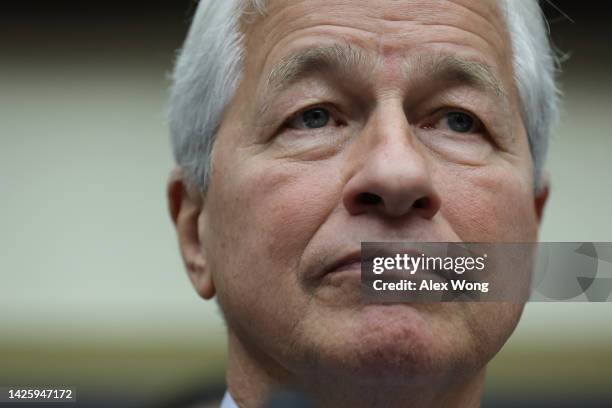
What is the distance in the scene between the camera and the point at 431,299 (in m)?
1.42

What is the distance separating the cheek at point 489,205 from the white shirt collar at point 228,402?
1.86 feet

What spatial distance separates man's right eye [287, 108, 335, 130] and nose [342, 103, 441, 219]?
4.3 inches

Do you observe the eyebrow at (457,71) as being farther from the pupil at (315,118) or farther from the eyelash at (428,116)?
the pupil at (315,118)

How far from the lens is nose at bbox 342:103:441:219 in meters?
1.40

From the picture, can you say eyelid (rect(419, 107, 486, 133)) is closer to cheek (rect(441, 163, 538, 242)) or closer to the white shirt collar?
cheek (rect(441, 163, 538, 242))

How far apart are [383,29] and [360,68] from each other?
9cm

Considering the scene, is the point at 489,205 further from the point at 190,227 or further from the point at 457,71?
the point at 190,227

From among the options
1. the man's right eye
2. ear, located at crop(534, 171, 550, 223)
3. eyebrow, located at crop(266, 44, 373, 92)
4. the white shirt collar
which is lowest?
the white shirt collar

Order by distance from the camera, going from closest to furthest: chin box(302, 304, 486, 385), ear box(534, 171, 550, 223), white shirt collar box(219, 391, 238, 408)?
1. chin box(302, 304, 486, 385)
2. white shirt collar box(219, 391, 238, 408)
3. ear box(534, 171, 550, 223)

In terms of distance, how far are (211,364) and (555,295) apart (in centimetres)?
→ 260

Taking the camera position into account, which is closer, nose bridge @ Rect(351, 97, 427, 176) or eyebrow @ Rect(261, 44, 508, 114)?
nose bridge @ Rect(351, 97, 427, 176)

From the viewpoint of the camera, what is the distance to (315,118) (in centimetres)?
162

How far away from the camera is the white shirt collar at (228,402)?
1.74 m


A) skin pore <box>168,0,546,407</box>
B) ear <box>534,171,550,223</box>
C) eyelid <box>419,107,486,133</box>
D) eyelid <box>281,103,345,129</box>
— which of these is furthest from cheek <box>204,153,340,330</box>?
ear <box>534,171,550,223</box>
